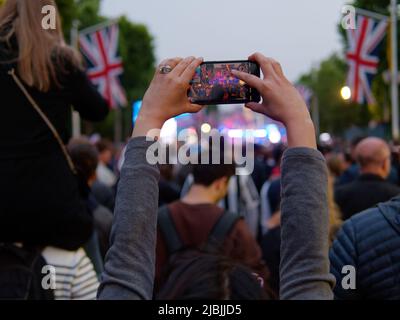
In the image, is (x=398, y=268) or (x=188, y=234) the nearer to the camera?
(x=398, y=268)

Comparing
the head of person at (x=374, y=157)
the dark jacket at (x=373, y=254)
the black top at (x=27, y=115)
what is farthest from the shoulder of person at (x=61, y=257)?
the head of person at (x=374, y=157)

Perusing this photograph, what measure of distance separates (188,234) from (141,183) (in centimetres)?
236

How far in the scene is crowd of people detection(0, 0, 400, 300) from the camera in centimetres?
142

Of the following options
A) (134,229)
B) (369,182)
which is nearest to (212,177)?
(369,182)

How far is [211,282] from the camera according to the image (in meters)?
1.49

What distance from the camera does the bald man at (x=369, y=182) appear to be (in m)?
5.74

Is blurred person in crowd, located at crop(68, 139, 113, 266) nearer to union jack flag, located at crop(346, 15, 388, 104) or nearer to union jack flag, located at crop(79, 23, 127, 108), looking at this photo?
union jack flag, located at crop(346, 15, 388, 104)

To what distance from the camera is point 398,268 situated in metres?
2.03

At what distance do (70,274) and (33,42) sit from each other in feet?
3.15

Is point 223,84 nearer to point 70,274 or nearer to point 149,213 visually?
point 149,213

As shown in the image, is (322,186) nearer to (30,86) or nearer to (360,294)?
(360,294)

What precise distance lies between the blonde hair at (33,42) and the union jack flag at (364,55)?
35.1ft

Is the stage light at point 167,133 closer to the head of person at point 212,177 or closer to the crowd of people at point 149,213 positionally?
the crowd of people at point 149,213
